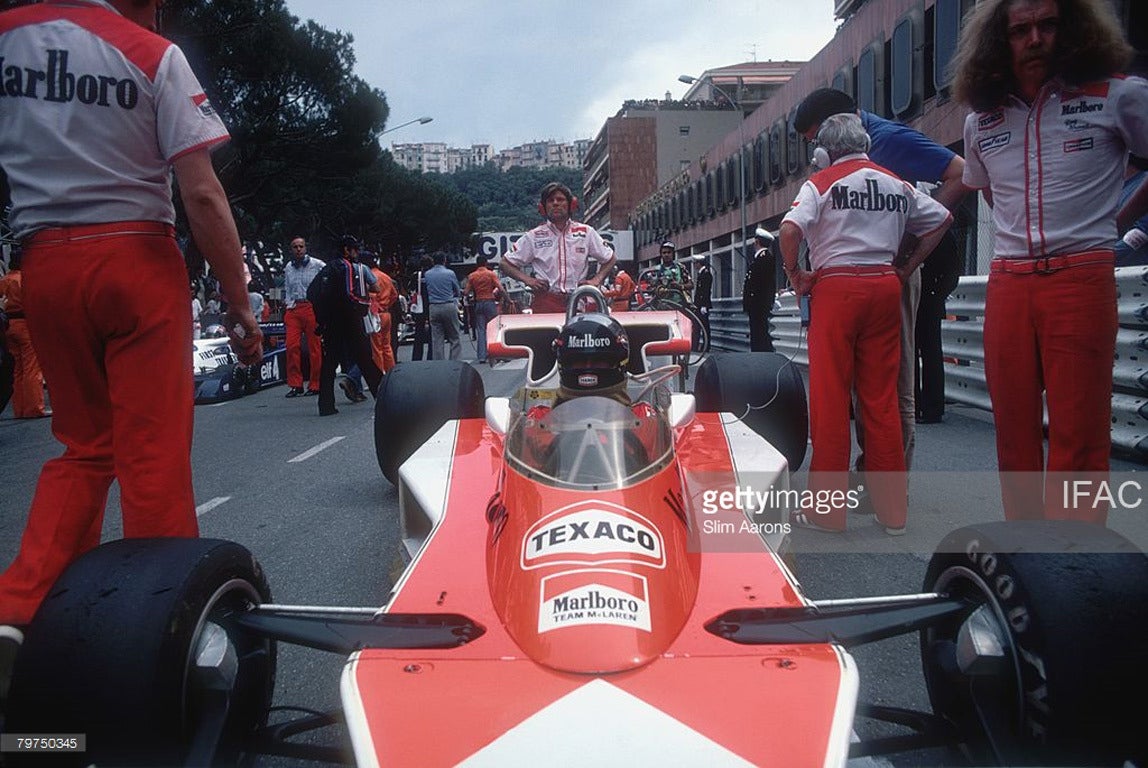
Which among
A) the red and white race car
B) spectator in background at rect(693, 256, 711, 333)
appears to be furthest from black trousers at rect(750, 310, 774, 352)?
the red and white race car

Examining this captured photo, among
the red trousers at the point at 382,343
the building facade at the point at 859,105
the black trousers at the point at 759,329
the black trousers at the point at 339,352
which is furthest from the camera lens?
the building facade at the point at 859,105

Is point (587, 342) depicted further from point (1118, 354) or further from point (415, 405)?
point (1118, 354)

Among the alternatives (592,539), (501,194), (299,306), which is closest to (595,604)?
(592,539)

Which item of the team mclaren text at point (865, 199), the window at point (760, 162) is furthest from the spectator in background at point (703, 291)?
the window at point (760, 162)

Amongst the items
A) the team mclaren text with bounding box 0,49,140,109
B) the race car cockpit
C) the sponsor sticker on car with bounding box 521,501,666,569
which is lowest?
the sponsor sticker on car with bounding box 521,501,666,569

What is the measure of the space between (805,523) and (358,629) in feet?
8.34

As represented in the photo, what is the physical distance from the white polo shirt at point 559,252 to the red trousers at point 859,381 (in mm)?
2560

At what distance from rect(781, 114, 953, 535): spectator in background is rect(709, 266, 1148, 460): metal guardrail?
8.1 inches

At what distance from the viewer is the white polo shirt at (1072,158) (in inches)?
105

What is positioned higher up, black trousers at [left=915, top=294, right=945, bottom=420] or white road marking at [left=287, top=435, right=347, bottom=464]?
black trousers at [left=915, top=294, right=945, bottom=420]

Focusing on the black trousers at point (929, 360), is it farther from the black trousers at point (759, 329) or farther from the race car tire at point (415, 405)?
the black trousers at point (759, 329)

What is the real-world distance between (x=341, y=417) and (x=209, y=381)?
298cm

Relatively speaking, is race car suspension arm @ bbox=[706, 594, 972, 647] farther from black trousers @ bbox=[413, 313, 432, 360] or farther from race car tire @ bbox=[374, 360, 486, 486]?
black trousers @ bbox=[413, 313, 432, 360]

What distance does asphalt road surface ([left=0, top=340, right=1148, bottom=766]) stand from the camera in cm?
257
